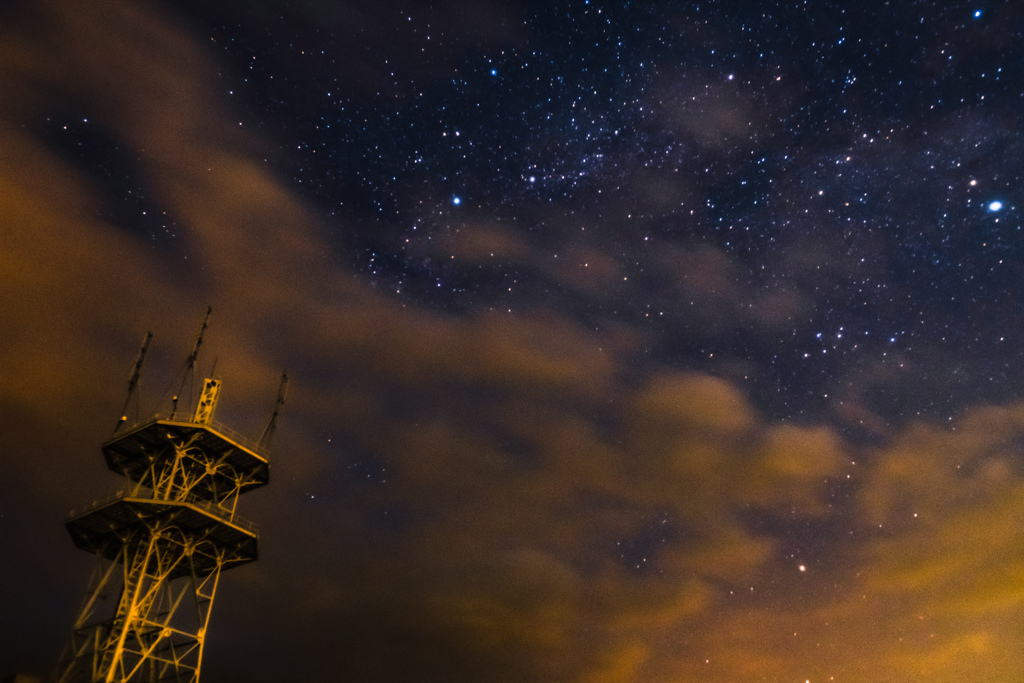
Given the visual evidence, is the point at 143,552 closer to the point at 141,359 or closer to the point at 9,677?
the point at 9,677

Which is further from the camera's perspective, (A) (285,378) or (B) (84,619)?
(A) (285,378)

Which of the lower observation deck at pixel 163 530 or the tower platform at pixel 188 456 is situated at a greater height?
the tower platform at pixel 188 456

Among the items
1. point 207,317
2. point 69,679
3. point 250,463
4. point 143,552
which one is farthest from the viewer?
point 207,317

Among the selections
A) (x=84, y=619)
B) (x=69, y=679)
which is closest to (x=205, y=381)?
(x=84, y=619)

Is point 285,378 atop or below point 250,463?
atop

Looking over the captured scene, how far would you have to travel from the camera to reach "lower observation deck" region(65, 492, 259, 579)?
30938 mm

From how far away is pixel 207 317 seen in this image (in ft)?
128

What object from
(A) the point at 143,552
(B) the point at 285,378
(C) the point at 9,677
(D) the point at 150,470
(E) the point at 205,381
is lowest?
(C) the point at 9,677

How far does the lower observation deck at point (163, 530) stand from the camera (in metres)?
30.9

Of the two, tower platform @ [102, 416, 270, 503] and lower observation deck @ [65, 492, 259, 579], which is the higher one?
tower platform @ [102, 416, 270, 503]

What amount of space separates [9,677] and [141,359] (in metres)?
15.8

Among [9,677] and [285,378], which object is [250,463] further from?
[9,677]

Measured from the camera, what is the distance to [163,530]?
104ft

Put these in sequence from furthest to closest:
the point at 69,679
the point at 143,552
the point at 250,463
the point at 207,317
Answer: the point at 207,317 → the point at 250,463 → the point at 143,552 → the point at 69,679
